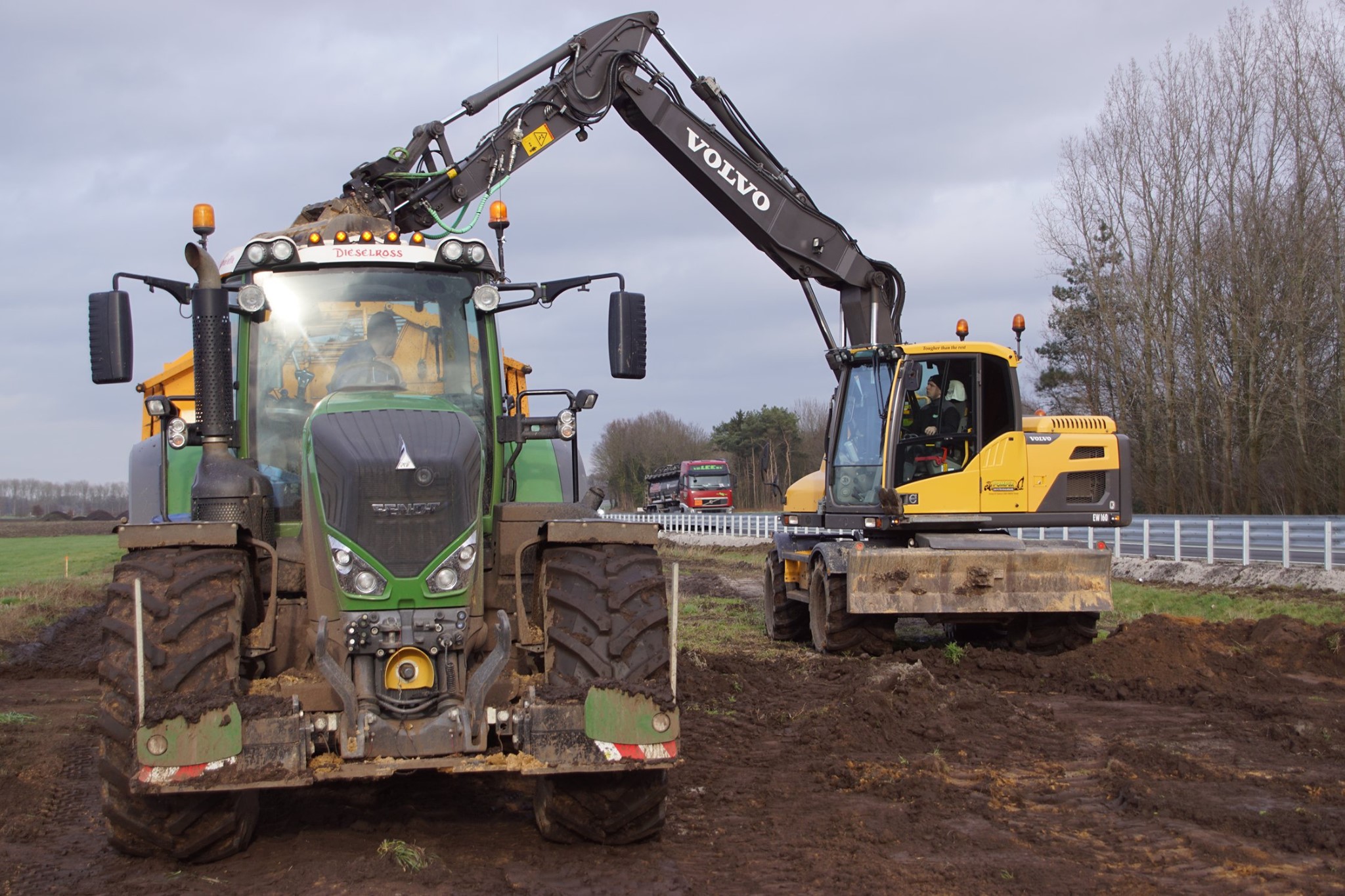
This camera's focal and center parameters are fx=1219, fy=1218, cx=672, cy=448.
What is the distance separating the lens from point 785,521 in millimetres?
15555

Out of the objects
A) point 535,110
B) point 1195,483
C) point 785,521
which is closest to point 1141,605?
point 785,521

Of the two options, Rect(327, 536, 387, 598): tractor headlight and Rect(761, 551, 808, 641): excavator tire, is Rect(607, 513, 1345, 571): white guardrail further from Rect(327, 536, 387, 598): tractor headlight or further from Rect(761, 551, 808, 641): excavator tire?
Rect(327, 536, 387, 598): tractor headlight

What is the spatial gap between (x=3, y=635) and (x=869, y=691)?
13.0 metres

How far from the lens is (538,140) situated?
514 inches

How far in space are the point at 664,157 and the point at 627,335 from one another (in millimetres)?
7303

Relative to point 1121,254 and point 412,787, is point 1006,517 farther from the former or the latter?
point 1121,254

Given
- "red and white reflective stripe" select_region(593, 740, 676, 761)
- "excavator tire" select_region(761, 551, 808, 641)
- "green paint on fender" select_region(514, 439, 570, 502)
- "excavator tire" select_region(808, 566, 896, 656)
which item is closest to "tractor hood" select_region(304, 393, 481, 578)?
"red and white reflective stripe" select_region(593, 740, 676, 761)

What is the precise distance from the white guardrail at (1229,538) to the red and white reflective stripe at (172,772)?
9570mm

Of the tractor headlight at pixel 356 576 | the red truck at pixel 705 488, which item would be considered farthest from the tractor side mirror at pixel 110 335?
the red truck at pixel 705 488

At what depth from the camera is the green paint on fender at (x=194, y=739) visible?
192 inches

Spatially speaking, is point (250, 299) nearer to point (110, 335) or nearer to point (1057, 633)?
point (110, 335)

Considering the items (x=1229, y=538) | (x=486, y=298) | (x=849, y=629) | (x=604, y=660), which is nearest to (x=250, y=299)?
(x=486, y=298)

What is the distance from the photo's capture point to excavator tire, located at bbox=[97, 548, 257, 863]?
5152 millimetres

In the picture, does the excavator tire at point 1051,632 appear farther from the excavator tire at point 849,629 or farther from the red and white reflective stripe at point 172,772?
the red and white reflective stripe at point 172,772
